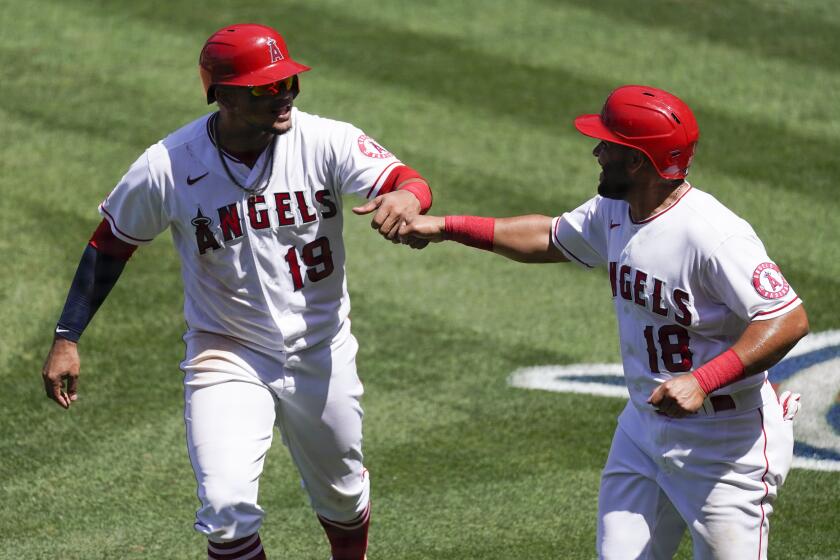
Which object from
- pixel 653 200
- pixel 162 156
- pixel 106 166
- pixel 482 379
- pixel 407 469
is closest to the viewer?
pixel 653 200

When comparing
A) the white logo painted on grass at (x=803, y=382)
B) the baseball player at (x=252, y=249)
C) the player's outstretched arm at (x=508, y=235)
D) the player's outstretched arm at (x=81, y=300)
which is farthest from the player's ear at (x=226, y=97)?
the white logo painted on grass at (x=803, y=382)

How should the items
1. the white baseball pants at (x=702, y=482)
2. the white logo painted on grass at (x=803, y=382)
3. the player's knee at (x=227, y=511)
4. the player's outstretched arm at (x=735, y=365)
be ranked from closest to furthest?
the player's outstretched arm at (x=735, y=365)
the white baseball pants at (x=702, y=482)
the player's knee at (x=227, y=511)
the white logo painted on grass at (x=803, y=382)

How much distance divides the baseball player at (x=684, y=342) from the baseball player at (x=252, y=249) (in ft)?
2.84

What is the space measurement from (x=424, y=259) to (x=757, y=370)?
5013mm

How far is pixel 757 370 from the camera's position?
4.09 m

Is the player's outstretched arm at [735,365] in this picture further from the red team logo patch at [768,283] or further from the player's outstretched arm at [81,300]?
the player's outstretched arm at [81,300]

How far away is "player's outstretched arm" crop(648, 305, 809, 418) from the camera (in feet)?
13.2

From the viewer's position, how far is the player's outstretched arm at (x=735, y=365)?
13.2 feet

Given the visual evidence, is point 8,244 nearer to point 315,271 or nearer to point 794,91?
point 315,271

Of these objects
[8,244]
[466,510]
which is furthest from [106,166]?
[466,510]

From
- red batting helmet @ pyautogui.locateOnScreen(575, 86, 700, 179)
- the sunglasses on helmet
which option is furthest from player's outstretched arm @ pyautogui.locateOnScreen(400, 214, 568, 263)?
the sunglasses on helmet

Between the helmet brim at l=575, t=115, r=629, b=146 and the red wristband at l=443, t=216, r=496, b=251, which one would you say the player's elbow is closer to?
the helmet brim at l=575, t=115, r=629, b=146

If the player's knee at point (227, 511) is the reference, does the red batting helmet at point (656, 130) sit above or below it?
above

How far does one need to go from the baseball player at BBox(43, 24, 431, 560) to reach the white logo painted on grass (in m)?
2.49
